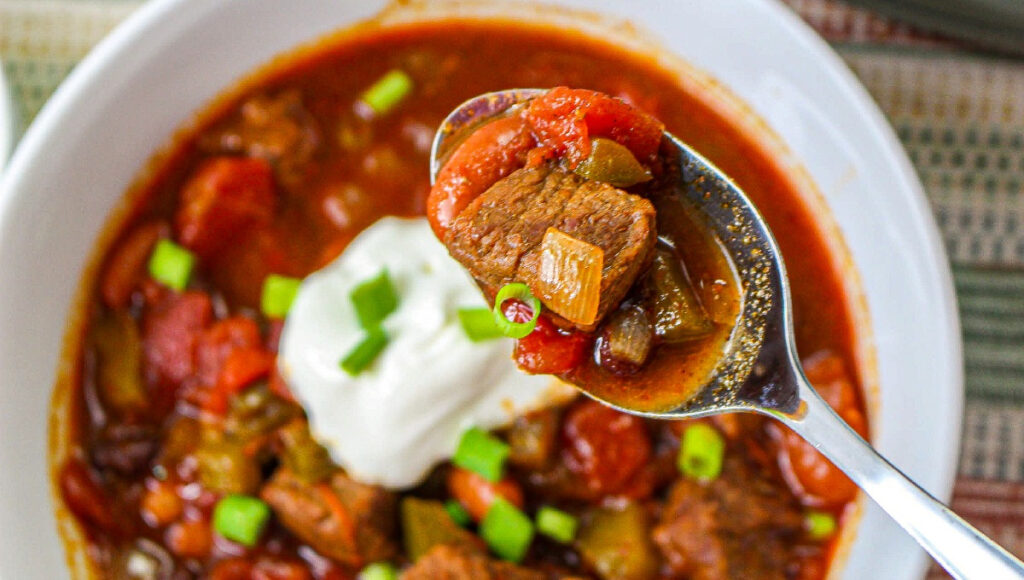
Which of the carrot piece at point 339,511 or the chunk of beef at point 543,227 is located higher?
the chunk of beef at point 543,227

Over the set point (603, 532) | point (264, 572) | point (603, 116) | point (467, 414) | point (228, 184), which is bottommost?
point (264, 572)

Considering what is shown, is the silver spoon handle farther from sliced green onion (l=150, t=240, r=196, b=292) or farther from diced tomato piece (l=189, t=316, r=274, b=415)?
sliced green onion (l=150, t=240, r=196, b=292)

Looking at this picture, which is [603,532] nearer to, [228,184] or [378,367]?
[378,367]

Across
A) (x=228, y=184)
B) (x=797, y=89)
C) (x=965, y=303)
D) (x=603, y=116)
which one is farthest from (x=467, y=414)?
(x=965, y=303)

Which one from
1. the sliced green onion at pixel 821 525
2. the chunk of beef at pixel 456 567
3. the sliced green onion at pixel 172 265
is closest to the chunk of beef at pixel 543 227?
the chunk of beef at pixel 456 567

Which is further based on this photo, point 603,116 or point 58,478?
point 58,478

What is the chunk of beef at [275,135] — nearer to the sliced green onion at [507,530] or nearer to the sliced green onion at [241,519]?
the sliced green onion at [241,519]
